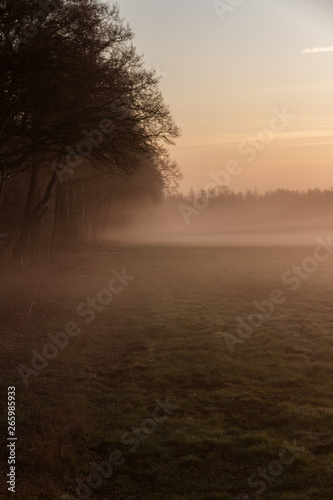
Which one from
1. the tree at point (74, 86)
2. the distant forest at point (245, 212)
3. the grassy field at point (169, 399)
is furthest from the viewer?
the distant forest at point (245, 212)

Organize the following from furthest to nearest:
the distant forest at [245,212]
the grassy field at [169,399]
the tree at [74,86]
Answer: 1. the distant forest at [245,212]
2. the tree at [74,86]
3. the grassy field at [169,399]

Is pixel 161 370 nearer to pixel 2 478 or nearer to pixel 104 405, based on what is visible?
pixel 104 405

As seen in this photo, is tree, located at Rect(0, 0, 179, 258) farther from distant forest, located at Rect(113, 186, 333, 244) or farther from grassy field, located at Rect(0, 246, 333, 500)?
distant forest, located at Rect(113, 186, 333, 244)

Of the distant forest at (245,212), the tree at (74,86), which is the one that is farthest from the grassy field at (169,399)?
the distant forest at (245,212)

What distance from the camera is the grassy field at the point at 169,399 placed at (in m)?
7.12

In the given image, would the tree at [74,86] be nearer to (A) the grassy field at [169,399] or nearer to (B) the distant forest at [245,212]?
(A) the grassy field at [169,399]

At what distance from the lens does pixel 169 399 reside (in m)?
10.3

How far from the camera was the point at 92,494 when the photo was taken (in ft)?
22.2

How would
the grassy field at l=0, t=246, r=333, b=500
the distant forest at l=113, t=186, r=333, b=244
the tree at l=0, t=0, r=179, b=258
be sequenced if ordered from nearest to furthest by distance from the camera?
the grassy field at l=0, t=246, r=333, b=500 → the tree at l=0, t=0, r=179, b=258 → the distant forest at l=113, t=186, r=333, b=244

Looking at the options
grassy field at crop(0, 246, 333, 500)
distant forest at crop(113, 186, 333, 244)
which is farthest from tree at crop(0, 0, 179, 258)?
distant forest at crop(113, 186, 333, 244)

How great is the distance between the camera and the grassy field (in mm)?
7117

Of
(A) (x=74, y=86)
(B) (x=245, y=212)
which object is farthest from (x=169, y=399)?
(B) (x=245, y=212)

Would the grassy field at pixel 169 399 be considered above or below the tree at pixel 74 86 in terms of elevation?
below

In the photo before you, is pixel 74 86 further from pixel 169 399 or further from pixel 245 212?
pixel 245 212
